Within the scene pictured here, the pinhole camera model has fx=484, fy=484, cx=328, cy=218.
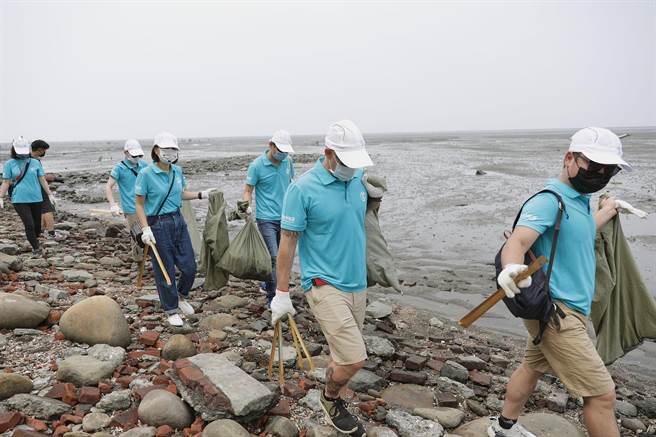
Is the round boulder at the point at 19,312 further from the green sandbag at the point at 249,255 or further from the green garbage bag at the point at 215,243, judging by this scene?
the green sandbag at the point at 249,255

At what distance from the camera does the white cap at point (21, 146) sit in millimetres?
7953

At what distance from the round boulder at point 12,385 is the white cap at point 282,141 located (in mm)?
3497

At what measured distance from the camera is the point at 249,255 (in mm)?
5734

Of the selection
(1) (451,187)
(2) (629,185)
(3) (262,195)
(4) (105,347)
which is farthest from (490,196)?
(4) (105,347)

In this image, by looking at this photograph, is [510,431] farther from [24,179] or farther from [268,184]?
[24,179]

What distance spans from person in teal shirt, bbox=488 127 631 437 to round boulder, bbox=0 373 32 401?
11.4 feet

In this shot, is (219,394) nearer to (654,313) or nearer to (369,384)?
(369,384)

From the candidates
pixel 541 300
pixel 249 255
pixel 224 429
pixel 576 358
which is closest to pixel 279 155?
pixel 249 255

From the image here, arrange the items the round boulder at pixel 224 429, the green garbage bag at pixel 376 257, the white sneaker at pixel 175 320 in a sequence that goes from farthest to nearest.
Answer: the white sneaker at pixel 175 320
the green garbage bag at pixel 376 257
the round boulder at pixel 224 429

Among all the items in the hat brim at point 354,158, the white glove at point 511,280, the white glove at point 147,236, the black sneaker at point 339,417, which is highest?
the hat brim at point 354,158

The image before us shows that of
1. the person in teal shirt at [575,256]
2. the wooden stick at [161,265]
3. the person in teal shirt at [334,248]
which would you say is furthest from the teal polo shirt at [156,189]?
the person in teal shirt at [575,256]

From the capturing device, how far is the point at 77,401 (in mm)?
3568

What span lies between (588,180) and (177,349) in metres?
3.67

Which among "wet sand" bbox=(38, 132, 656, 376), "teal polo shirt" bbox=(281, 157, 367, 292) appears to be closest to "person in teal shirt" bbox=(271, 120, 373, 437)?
"teal polo shirt" bbox=(281, 157, 367, 292)
